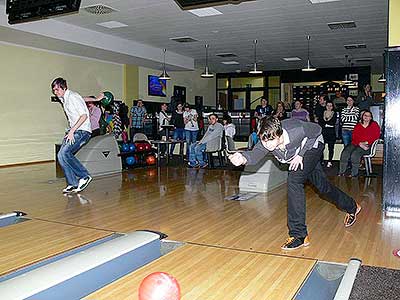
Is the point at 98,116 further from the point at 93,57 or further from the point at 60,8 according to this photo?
the point at 93,57

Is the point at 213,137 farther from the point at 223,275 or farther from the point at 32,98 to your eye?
the point at 223,275

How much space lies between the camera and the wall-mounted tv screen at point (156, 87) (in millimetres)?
12102

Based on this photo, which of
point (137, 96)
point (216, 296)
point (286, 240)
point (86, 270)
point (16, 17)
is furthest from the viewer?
point (137, 96)

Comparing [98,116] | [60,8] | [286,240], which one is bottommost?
[286,240]

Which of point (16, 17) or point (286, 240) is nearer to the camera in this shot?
point (286, 240)

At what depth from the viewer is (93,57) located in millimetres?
9992

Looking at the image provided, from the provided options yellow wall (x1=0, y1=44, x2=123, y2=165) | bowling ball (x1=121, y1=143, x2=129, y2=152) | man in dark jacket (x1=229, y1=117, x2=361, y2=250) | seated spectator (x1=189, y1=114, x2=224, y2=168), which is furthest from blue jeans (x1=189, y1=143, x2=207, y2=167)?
man in dark jacket (x1=229, y1=117, x2=361, y2=250)

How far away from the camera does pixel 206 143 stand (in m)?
7.11

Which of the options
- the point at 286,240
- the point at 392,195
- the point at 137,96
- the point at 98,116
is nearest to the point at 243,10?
the point at 98,116

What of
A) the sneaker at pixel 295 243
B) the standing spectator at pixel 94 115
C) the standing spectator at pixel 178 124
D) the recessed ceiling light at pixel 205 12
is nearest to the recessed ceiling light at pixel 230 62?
the standing spectator at pixel 178 124

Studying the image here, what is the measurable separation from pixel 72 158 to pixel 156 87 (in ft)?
25.6

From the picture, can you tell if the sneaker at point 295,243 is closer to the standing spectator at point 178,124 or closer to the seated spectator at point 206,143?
the seated spectator at point 206,143

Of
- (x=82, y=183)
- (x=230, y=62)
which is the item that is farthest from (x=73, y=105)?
(x=230, y=62)

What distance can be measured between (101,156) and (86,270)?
4554 millimetres
